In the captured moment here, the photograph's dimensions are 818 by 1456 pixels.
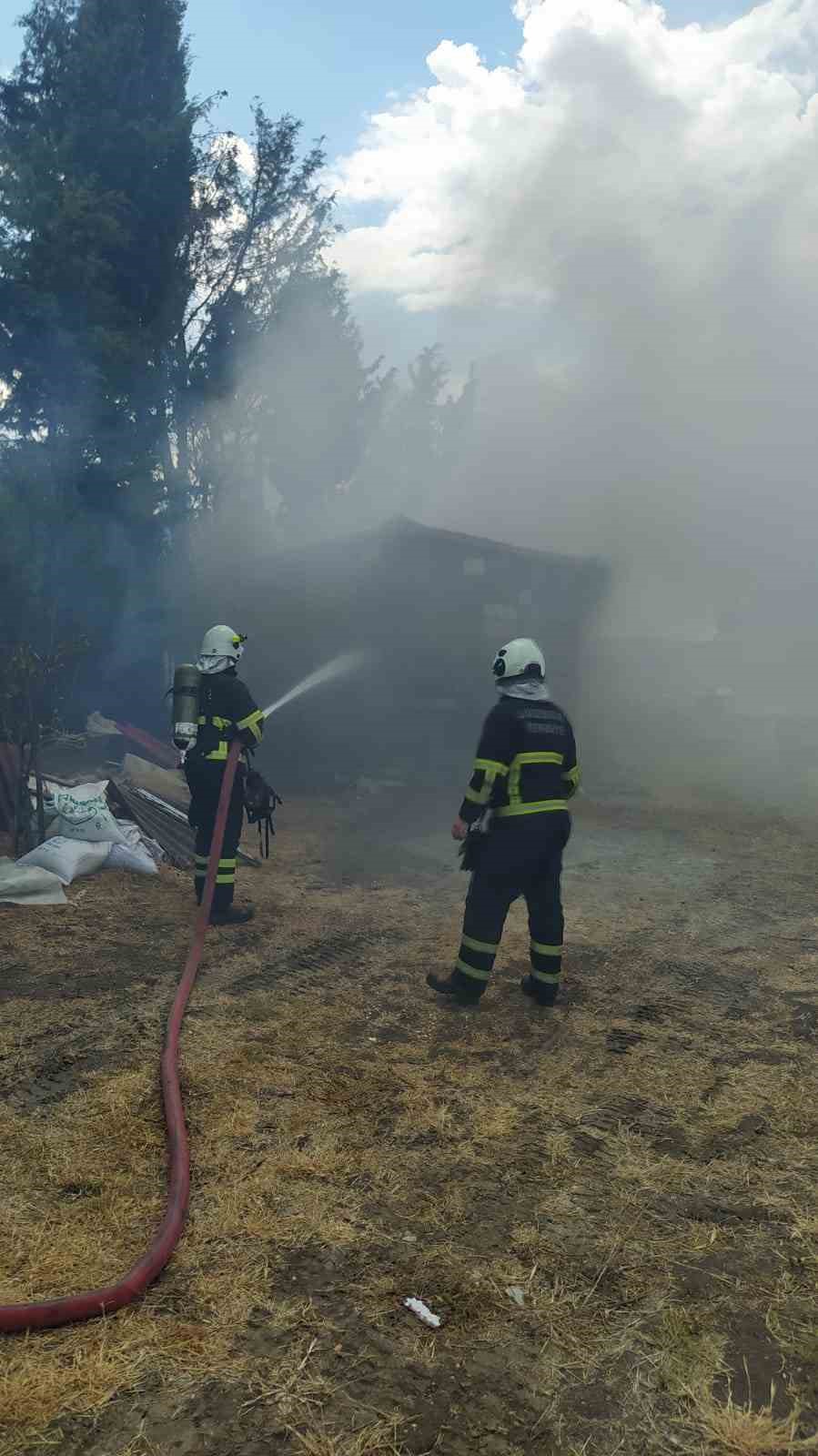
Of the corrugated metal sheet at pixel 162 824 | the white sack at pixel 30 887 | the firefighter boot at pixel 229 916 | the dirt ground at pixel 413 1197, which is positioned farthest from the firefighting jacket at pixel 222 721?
the corrugated metal sheet at pixel 162 824

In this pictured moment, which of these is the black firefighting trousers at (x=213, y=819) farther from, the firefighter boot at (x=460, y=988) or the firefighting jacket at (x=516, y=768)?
the firefighting jacket at (x=516, y=768)

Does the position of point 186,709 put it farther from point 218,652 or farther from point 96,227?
point 96,227

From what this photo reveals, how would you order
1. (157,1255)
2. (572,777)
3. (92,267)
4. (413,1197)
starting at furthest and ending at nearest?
1. (92,267)
2. (572,777)
3. (413,1197)
4. (157,1255)

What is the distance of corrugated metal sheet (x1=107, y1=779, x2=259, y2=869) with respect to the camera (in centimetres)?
729

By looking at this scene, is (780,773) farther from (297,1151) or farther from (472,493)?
(472,493)

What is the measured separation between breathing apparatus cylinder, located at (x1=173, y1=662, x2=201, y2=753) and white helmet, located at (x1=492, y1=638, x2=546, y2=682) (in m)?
2.28

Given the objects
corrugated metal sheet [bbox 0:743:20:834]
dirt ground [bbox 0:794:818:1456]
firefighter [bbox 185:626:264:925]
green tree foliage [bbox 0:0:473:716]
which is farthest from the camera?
green tree foliage [bbox 0:0:473:716]

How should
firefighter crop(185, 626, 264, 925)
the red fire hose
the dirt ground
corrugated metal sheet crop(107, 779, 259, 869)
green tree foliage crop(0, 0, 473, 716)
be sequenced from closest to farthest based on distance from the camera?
the dirt ground, the red fire hose, firefighter crop(185, 626, 264, 925), corrugated metal sheet crop(107, 779, 259, 869), green tree foliage crop(0, 0, 473, 716)

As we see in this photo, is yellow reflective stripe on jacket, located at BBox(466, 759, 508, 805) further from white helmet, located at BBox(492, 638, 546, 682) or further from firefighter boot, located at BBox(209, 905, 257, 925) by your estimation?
firefighter boot, located at BBox(209, 905, 257, 925)

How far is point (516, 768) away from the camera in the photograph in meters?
4.44

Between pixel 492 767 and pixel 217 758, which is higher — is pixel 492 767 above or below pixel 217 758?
above

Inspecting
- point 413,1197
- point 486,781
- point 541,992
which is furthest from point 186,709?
point 413,1197

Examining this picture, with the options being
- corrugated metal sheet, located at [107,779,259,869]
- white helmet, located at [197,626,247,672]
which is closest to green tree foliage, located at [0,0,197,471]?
corrugated metal sheet, located at [107,779,259,869]

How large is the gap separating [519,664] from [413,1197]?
2.58 m
